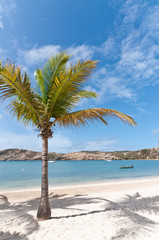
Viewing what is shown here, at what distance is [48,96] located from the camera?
17.5ft

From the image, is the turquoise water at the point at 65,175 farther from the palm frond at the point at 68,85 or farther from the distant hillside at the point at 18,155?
the distant hillside at the point at 18,155

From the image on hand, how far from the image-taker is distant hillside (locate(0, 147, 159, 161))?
148000 millimetres

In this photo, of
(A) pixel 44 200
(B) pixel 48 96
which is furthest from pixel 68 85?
(A) pixel 44 200

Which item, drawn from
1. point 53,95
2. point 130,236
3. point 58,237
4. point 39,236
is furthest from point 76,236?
point 53,95

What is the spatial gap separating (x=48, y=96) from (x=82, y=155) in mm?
161450

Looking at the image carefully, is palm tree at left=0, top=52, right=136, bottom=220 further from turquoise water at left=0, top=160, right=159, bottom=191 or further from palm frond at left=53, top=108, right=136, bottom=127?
turquoise water at left=0, top=160, right=159, bottom=191

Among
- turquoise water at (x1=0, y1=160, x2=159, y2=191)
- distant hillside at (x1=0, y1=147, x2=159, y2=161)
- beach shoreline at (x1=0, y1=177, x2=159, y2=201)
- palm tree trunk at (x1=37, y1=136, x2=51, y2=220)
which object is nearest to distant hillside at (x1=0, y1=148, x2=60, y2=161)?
distant hillside at (x1=0, y1=147, x2=159, y2=161)

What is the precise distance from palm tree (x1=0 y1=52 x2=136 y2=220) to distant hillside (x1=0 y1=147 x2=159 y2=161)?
467 ft

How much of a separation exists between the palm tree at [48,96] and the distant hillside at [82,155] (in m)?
142

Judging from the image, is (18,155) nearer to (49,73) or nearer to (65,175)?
(65,175)

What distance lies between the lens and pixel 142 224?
444 centimetres

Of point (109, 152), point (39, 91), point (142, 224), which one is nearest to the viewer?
point (142, 224)

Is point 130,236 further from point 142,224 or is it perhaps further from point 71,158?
point 71,158

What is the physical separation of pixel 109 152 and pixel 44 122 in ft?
551
